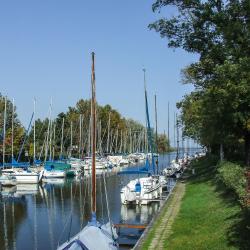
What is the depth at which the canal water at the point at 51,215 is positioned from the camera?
97.7 ft

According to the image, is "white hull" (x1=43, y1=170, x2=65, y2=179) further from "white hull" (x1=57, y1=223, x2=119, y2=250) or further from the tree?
"white hull" (x1=57, y1=223, x2=119, y2=250)

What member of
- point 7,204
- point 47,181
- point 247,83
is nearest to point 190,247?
point 247,83

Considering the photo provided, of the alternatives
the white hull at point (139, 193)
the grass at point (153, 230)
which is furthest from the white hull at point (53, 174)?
the grass at point (153, 230)

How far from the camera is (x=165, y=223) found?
25688mm

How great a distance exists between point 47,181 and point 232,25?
148 feet

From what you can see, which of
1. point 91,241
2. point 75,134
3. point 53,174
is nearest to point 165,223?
point 91,241

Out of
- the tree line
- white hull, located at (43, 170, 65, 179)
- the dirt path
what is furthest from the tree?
the tree line

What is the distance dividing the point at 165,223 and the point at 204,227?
4.03 m

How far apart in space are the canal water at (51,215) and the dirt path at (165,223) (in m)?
2.23

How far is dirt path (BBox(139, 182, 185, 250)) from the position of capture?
21.2 m

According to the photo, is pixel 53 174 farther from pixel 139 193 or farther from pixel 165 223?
pixel 165 223

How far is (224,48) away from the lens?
33.7 meters

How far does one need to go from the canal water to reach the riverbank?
3738mm

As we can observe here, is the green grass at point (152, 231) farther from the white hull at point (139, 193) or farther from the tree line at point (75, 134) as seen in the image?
the tree line at point (75, 134)
